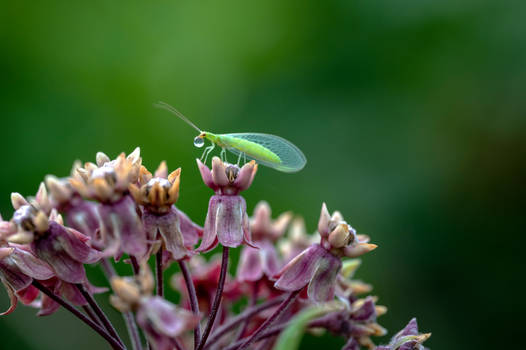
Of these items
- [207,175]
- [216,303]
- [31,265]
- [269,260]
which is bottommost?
[31,265]

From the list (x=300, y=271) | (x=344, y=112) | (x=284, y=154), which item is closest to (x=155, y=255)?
(x=300, y=271)

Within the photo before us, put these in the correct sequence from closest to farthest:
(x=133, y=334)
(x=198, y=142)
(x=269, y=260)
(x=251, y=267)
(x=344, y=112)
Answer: (x=133, y=334) → (x=251, y=267) → (x=269, y=260) → (x=198, y=142) → (x=344, y=112)

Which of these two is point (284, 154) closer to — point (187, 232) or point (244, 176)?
point (244, 176)

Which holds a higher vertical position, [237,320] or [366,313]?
[366,313]

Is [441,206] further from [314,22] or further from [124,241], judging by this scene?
[124,241]

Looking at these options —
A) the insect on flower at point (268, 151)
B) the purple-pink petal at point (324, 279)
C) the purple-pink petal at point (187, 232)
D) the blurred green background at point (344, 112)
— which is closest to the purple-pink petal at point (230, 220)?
the purple-pink petal at point (187, 232)

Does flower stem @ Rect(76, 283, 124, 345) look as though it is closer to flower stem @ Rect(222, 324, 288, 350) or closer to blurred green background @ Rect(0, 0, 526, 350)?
flower stem @ Rect(222, 324, 288, 350)

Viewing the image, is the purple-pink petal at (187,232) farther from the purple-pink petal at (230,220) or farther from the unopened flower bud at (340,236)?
the unopened flower bud at (340,236)

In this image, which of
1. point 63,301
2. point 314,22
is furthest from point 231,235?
point 314,22

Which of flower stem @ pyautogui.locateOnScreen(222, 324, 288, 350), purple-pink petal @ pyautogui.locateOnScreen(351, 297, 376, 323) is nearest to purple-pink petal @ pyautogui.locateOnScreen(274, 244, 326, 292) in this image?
flower stem @ pyautogui.locateOnScreen(222, 324, 288, 350)
